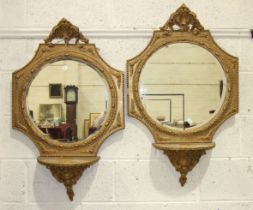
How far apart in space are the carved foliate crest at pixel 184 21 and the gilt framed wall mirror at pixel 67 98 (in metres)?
0.32

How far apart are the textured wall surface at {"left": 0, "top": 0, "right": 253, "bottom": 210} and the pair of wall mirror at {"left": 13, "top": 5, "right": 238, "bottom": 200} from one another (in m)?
0.06

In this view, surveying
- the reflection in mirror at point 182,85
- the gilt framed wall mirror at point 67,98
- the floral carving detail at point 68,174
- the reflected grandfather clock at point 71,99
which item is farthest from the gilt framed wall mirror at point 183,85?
the floral carving detail at point 68,174

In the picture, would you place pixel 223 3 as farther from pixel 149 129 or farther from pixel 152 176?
pixel 152 176

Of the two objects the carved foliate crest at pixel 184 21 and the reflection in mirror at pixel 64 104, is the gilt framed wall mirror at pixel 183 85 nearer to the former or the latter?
the carved foliate crest at pixel 184 21

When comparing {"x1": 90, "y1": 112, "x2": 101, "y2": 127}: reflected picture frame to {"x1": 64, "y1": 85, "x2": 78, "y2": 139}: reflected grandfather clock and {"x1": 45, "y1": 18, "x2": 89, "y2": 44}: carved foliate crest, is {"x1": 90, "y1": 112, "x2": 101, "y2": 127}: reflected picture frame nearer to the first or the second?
{"x1": 64, "y1": 85, "x2": 78, "y2": 139}: reflected grandfather clock

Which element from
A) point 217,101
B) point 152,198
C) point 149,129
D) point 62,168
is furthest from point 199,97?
point 62,168

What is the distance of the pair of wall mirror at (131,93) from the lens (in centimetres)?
160

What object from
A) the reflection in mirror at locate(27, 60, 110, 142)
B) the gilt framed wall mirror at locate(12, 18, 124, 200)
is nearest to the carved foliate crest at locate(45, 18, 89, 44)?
the gilt framed wall mirror at locate(12, 18, 124, 200)

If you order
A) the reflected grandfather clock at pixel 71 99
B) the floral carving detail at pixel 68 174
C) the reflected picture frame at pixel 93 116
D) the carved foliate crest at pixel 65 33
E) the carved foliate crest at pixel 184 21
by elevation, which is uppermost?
the carved foliate crest at pixel 184 21

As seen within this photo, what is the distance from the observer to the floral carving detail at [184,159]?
1.58m

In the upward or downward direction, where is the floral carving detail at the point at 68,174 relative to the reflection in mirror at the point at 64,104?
downward

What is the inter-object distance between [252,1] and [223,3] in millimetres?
139

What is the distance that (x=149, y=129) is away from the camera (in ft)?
5.30

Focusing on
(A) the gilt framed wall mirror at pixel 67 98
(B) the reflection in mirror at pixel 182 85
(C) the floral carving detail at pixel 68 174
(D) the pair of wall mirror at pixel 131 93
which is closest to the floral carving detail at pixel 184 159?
(D) the pair of wall mirror at pixel 131 93
